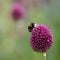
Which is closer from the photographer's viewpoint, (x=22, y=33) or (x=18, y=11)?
(x=22, y=33)

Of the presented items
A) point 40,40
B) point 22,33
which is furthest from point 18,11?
point 40,40

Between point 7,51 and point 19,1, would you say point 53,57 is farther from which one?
point 19,1

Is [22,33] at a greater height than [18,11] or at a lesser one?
lesser

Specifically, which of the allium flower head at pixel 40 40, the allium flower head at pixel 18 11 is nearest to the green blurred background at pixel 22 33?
the allium flower head at pixel 18 11

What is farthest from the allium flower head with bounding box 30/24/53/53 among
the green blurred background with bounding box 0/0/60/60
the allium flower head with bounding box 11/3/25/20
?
the allium flower head with bounding box 11/3/25/20

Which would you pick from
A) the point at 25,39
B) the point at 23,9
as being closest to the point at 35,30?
the point at 25,39

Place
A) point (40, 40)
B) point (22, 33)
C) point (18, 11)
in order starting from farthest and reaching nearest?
point (18, 11), point (22, 33), point (40, 40)

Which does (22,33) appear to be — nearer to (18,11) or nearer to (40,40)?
(18,11)
